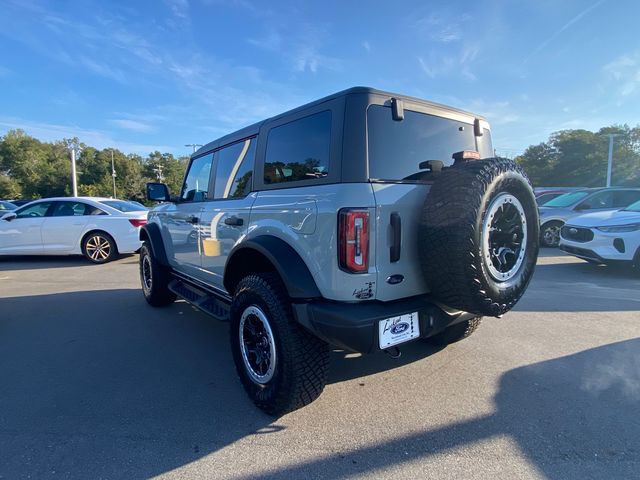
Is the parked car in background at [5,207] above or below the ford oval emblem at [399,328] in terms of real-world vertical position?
above

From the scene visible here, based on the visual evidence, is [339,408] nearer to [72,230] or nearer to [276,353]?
[276,353]

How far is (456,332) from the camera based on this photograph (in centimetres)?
335

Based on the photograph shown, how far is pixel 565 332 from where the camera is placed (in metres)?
3.84

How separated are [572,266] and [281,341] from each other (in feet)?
24.5

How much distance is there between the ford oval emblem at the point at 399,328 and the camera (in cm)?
212

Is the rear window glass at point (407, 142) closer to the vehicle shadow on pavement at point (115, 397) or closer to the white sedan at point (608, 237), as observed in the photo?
the vehicle shadow on pavement at point (115, 397)

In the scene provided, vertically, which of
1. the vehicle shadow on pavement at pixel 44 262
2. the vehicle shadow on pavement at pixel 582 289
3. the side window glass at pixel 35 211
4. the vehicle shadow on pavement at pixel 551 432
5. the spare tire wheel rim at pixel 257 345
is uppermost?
the side window glass at pixel 35 211

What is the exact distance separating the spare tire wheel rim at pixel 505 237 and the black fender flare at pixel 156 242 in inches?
151

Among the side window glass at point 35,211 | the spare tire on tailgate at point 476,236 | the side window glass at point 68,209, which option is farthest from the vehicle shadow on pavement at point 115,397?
the side window glass at point 35,211

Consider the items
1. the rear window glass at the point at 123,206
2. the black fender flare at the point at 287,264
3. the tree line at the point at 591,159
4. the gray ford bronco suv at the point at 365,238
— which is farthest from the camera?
the tree line at the point at 591,159

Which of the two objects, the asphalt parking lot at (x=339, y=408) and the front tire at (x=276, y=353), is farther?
the front tire at (x=276, y=353)

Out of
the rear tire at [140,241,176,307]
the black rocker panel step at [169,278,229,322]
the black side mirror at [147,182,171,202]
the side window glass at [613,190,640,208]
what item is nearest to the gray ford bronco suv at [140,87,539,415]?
the black rocker panel step at [169,278,229,322]

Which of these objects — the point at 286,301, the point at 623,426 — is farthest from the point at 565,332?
the point at 286,301

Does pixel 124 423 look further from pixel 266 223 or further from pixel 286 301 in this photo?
pixel 266 223
